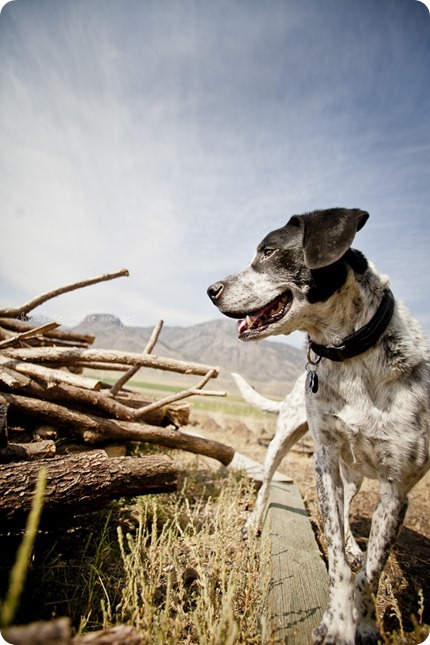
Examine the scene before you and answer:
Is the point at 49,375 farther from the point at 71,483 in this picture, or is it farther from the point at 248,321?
the point at 248,321

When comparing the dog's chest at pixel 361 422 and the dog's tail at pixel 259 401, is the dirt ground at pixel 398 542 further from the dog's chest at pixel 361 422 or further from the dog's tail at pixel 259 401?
the dog's tail at pixel 259 401

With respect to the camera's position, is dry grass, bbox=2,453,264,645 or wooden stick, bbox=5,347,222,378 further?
wooden stick, bbox=5,347,222,378

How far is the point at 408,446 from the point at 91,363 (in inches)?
146

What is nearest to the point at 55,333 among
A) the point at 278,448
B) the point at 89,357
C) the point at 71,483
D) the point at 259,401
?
the point at 89,357

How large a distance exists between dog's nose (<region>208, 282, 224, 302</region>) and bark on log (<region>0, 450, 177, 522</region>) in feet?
5.05

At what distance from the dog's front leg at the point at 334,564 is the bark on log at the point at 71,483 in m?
1.55

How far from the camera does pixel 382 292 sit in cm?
225

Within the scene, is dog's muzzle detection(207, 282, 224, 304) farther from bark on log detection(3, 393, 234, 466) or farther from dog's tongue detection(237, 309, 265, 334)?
bark on log detection(3, 393, 234, 466)

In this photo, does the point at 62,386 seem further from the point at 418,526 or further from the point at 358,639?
the point at 418,526

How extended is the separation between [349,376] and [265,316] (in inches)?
29.2

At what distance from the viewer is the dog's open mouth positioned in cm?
247

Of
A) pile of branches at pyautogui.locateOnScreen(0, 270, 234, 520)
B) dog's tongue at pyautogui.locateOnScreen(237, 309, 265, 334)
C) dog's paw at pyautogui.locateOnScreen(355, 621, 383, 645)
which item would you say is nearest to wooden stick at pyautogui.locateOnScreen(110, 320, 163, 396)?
pile of branches at pyautogui.locateOnScreen(0, 270, 234, 520)

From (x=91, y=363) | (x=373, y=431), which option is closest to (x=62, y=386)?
(x=91, y=363)

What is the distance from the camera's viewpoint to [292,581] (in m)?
2.32
